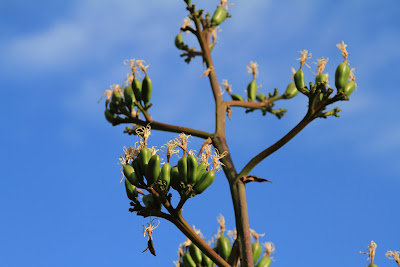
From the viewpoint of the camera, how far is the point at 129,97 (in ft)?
21.3

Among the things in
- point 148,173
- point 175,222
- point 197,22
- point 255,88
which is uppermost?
point 197,22

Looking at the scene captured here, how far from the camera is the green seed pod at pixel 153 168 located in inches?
186

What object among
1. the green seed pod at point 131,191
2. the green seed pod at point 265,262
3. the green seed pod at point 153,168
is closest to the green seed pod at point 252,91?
the green seed pod at point 265,262

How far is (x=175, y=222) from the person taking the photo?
4.91m

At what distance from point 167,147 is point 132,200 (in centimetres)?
55

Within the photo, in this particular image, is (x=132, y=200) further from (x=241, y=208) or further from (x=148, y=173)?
(x=241, y=208)

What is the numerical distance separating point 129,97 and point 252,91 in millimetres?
1778

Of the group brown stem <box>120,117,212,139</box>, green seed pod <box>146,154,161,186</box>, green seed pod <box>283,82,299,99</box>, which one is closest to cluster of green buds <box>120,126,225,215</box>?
green seed pod <box>146,154,161,186</box>

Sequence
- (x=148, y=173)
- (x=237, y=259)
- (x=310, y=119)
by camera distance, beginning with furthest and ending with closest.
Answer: (x=310, y=119), (x=237, y=259), (x=148, y=173)

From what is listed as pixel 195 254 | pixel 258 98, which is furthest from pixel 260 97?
pixel 195 254

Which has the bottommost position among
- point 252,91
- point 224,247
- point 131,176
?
point 224,247

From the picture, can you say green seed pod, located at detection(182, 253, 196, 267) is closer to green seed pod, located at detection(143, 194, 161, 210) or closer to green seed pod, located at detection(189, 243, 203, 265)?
green seed pod, located at detection(189, 243, 203, 265)

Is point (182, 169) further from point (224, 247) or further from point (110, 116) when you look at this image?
point (110, 116)

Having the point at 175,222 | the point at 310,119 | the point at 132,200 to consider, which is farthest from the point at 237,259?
the point at 310,119
